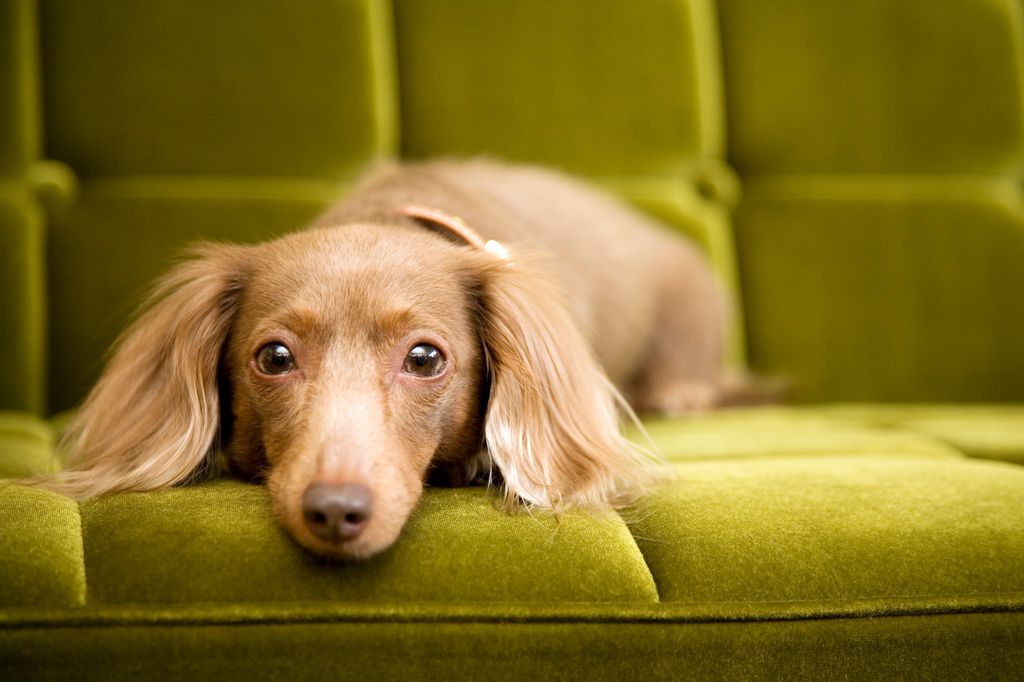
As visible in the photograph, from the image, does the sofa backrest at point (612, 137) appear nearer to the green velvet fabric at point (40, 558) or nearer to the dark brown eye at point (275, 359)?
the dark brown eye at point (275, 359)

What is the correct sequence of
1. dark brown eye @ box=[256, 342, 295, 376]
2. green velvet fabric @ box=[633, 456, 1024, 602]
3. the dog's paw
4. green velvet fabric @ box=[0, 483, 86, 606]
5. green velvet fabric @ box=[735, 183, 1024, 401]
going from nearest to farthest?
green velvet fabric @ box=[0, 483, 86, 606] < green velvet fabric @ box=[633, 456, 1024, 602] < dark brown eye @ box=[256, 342, 295, 376] < the dog's paw < green velvet fabric @ box=[735, 183, 1024, 401]

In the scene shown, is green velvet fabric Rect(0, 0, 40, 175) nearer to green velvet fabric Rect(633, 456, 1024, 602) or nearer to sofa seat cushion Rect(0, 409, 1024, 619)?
sofa seat cushion Rect(0, 409, 1024, 619)

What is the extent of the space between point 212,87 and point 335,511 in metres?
1.64

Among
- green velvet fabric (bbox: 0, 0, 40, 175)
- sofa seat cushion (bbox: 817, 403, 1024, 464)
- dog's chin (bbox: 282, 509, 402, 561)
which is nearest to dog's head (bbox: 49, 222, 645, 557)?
dog's chin (bbox: 282, 509, 402, 561)

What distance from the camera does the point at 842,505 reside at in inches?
48.5

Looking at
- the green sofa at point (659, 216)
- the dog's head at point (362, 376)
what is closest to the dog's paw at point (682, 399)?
the green sofa at point (659, 216)

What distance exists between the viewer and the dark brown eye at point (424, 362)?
1.39 meters

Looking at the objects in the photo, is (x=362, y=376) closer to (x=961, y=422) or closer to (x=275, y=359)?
(x=275, y=359)

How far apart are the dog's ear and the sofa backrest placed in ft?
3.33

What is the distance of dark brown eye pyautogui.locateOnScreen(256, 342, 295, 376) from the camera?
1366 millimetres

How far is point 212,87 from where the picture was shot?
232 cm

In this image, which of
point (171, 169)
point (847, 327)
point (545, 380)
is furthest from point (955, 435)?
point (171, 169)

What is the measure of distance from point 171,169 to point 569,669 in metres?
1.80

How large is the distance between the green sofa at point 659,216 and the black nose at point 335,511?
50 mm
